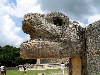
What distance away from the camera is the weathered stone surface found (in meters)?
3.95

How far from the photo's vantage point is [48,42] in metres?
3.99

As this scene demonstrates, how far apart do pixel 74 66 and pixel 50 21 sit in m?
0.67

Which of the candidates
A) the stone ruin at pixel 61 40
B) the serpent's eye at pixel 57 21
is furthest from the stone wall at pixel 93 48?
the serpent's eye at pixel 57 21

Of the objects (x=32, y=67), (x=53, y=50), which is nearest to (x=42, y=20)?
(x=53, y=50)

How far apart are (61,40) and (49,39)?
0.15 meters

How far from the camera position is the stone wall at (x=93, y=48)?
401cm

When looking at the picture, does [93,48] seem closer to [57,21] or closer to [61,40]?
[61,40]

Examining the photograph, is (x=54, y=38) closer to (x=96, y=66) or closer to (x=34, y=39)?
(x=34, y=39)

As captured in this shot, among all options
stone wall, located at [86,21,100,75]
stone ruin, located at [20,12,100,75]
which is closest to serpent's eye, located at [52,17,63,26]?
stone ruin, located at [20,12,100,75]

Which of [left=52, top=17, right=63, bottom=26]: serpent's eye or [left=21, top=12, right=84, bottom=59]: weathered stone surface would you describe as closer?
[left=21, top=12, right=84, bottom=59]: weathered stone surface

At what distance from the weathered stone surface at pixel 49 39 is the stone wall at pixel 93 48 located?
97 millimetres

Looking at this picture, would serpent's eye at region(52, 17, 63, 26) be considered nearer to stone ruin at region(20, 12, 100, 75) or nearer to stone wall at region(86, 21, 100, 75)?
stone ruin at region(20, 12, 100, 75)

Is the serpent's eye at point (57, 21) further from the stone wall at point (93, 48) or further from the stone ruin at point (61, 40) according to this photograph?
the stone wall at point (93, 48)

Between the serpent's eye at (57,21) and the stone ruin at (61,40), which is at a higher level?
the serpent's eye at (57,21)
